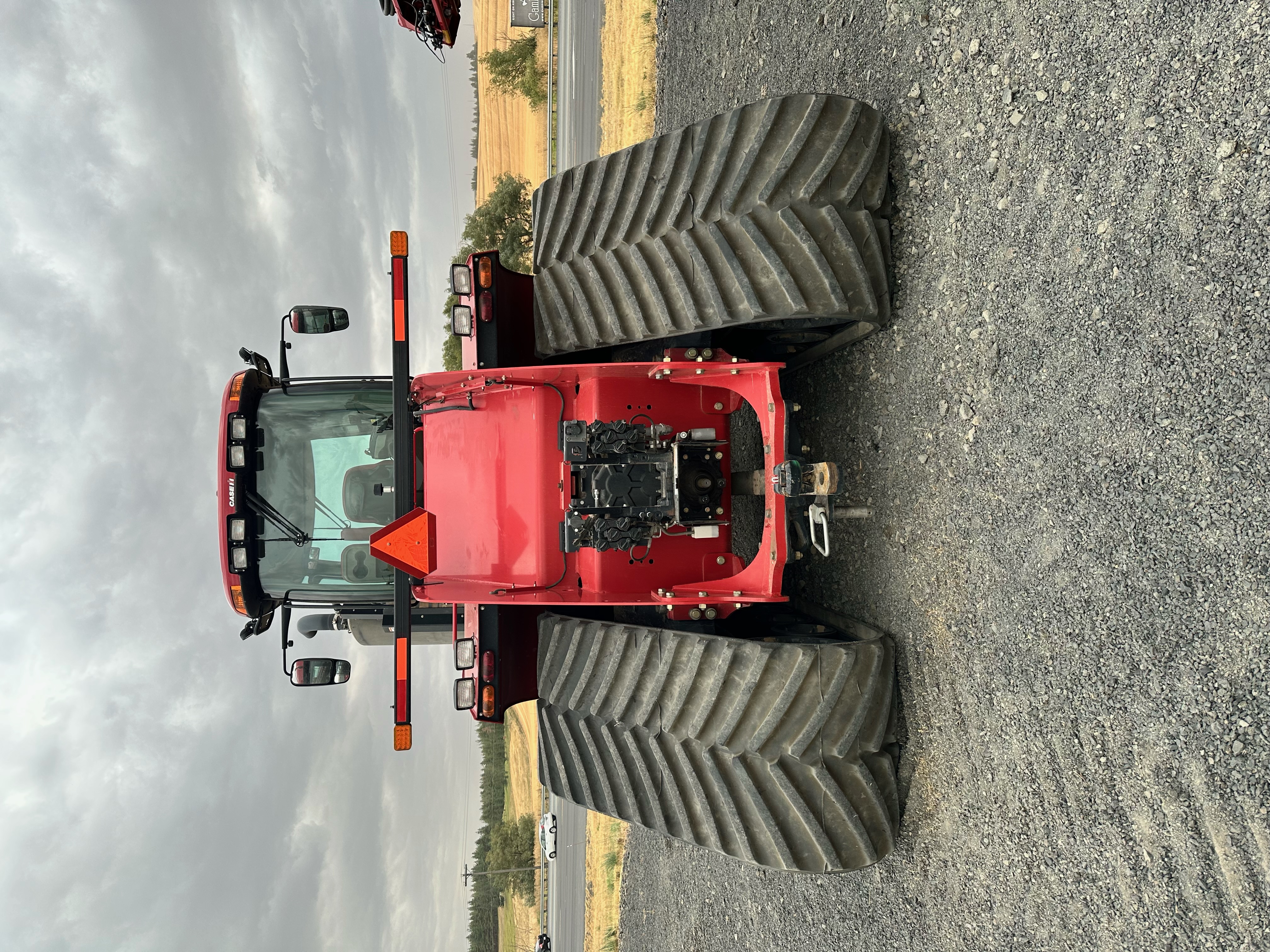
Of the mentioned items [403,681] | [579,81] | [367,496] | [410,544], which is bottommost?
[403,681]

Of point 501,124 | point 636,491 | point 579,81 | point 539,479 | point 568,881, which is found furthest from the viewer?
point 501,124

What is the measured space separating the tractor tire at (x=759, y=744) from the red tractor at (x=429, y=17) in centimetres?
1146

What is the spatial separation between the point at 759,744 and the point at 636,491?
5.70 feet

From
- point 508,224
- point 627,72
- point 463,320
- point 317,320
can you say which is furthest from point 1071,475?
point 508,224

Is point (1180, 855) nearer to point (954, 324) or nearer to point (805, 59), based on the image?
point (954, 324)

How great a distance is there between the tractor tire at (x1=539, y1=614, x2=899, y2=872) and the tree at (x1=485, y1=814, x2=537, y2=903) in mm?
18153

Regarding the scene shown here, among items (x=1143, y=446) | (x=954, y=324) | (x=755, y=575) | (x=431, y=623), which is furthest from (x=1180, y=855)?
(x=431, y=623)

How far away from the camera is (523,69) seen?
17.6 metres

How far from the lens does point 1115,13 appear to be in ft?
10.5

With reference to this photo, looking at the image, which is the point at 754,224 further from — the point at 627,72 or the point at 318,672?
the point at 627,72

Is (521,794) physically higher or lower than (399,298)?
lower

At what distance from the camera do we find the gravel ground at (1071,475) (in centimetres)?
276

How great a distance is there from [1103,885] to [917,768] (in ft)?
3.71

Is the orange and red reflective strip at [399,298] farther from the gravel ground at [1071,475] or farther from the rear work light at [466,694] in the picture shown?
the gravel ground at [1071,475]
